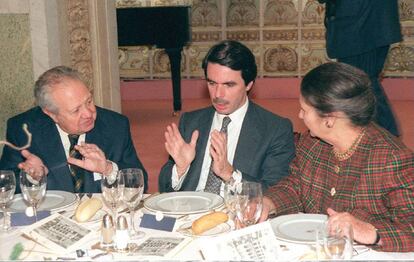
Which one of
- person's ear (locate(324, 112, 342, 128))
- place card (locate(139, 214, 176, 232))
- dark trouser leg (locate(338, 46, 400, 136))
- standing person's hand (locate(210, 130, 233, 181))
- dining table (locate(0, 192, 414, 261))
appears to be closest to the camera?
dining table (locate(0, 192, 414, 261))

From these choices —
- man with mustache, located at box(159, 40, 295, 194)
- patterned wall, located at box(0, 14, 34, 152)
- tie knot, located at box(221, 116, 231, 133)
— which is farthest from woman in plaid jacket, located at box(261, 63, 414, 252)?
patterned wall, located at box(0, 14, 34, 152)

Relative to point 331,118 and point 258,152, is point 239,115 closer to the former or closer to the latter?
point 258,152

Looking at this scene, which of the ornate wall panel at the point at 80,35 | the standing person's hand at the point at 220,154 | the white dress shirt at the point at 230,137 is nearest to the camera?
the standing person's hand at the point at 220,154

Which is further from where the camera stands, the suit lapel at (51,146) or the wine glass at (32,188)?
the suit lapel at (51,146)

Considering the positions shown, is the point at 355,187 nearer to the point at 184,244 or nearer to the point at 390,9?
the point at 184,244

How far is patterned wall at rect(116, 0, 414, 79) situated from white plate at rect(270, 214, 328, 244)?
22.4 feet

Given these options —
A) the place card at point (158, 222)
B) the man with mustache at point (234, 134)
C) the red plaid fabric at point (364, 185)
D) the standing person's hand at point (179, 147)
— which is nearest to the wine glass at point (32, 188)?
the place card at point (158, 222)

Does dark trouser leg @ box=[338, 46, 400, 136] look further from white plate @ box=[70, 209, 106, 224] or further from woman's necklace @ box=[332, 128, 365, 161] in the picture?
white plate @ box=[70, 209, 106, 224]

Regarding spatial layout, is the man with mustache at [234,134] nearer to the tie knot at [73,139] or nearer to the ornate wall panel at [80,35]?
the tie knot at [73,139]

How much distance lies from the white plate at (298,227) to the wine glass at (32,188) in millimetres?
828

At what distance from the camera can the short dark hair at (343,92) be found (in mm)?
2143

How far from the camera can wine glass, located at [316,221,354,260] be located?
1.60m

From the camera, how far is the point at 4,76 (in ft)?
13.8

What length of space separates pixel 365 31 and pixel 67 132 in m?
2.41
